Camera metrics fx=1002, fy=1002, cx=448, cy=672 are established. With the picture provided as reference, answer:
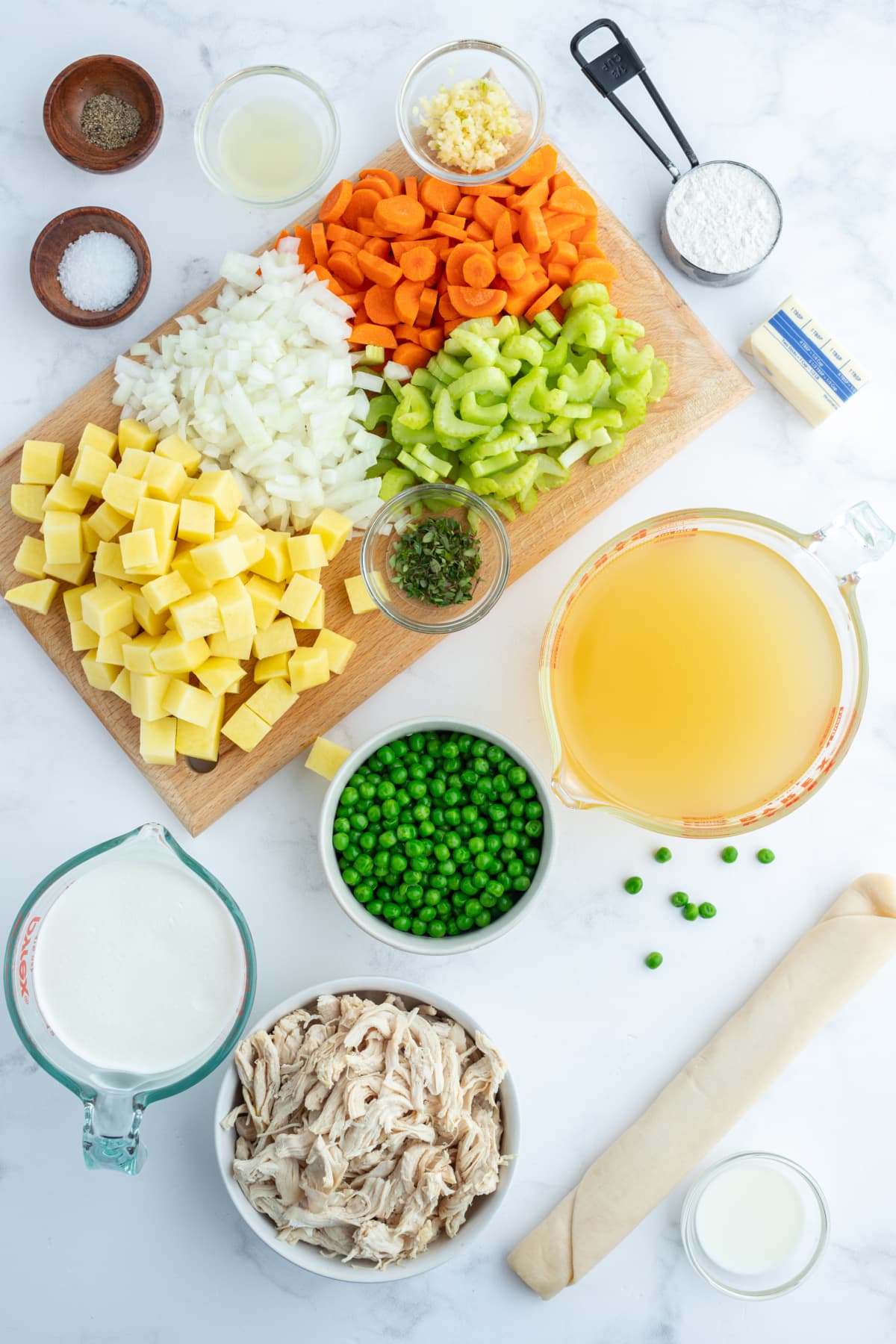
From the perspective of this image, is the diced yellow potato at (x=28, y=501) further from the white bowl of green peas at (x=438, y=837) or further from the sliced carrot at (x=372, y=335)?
the white bowl of green peas at (x=438, y=837)

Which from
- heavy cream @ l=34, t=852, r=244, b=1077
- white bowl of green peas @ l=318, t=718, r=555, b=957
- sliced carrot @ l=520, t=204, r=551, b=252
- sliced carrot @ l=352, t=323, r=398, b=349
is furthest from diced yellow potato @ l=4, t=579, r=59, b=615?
sliced carrot @ l=520, t=204, r=551, b=252

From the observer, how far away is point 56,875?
222 centimetres

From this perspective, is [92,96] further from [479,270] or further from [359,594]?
[359,594]

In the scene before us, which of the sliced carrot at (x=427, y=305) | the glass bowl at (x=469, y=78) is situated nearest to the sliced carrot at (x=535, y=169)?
the glass bowl at (x=469, y=78)

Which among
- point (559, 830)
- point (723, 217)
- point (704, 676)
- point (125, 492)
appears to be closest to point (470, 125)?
point (723, 217)

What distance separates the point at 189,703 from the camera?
2404 mm

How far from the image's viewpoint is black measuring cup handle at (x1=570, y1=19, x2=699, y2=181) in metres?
2.59

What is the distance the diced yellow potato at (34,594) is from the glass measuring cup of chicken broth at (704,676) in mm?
1268

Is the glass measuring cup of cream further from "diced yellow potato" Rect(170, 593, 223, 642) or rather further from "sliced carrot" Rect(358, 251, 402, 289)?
"sliced carrot" Rect(358, 251, 402, 289)

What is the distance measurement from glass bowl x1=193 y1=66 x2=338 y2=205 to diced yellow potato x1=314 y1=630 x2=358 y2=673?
3.68 ft

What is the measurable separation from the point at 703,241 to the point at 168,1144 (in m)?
2.75

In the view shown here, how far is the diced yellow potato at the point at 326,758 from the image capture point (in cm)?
253

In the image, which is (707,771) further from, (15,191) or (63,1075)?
(15,191)

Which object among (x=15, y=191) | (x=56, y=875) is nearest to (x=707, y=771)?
(x=56, y=875)
